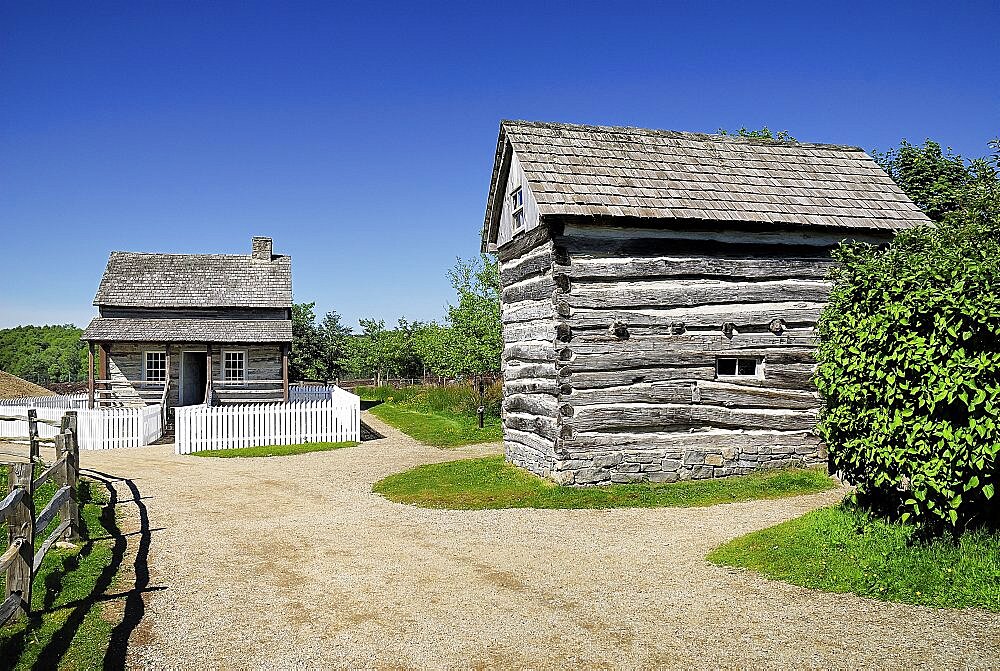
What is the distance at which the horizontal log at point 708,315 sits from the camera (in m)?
13.4

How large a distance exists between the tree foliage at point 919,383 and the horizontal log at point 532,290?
5366mm

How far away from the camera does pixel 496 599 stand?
7.45 m

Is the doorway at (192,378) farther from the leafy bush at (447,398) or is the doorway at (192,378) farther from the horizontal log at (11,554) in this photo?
the horizontal log at (11,554)

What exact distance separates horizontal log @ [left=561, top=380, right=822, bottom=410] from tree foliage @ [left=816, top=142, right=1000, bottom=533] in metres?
4.58

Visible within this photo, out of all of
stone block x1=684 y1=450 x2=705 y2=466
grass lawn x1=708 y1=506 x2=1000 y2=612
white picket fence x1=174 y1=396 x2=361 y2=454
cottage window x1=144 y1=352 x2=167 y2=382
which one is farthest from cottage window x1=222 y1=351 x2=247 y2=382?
grass lawn x1=708 y1=506 x2=1000 y2=612

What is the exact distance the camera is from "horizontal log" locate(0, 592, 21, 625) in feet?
20.8

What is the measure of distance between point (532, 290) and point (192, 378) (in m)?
20.4

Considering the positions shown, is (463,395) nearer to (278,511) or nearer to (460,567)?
(278,511)

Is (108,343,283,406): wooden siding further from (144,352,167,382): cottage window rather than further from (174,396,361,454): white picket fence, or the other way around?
(174,396,361,454): white picket fence

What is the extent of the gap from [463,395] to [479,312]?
3.43 m

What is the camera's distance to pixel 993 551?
24.0 feet

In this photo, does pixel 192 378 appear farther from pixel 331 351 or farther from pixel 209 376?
pixel 331 351

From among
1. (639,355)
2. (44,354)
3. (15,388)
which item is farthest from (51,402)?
(44,354)

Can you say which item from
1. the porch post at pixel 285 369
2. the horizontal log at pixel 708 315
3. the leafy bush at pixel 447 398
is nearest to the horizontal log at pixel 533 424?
the horizontal log at pixel 708 315
